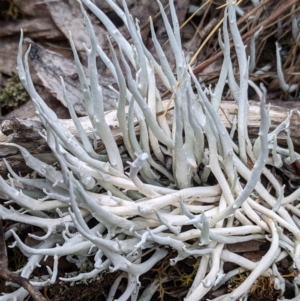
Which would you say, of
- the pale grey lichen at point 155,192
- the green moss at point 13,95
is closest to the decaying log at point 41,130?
the pale grey lichen at point 155,192

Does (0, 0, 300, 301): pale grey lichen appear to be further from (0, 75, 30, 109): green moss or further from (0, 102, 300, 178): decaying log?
(0, 75, 30, 109): green moss

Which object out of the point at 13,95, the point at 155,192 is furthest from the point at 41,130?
the point at 13,95

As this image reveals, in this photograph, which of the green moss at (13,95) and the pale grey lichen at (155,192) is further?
the green moss at (13,95)

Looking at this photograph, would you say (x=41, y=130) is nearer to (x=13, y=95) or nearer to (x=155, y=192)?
(x=155, y=192)

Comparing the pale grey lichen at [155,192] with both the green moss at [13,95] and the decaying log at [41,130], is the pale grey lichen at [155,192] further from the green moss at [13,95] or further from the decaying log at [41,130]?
the green moss at [13,95]

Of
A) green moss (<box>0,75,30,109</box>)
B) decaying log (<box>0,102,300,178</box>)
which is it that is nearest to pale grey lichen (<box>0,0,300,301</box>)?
decaying log (<box>0,102,300,178</box>)

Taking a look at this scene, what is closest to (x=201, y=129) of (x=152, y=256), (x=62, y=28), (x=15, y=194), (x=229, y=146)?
(x=229, y=146)
